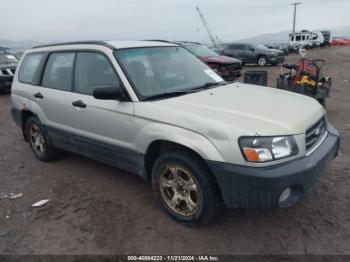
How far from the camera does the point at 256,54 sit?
22516 millimetres

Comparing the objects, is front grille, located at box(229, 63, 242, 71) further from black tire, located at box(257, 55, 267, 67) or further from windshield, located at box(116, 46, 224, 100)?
windshield, located at box(116, 46, 224, 100)

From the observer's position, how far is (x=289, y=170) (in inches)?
107

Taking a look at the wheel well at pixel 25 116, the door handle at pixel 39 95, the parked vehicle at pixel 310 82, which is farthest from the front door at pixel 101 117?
the parked vehicle at pixel 310 82

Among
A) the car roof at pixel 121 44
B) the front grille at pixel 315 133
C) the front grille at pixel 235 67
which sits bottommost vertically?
the front grille at pixel 235 67

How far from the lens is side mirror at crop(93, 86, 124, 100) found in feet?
11.1

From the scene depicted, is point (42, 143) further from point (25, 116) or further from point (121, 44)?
point (121, 44)

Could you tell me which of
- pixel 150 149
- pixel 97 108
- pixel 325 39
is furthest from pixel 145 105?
pixel 325 39

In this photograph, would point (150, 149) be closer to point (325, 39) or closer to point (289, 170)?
point (289, 170)

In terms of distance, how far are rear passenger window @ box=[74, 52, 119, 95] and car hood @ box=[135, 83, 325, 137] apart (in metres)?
0.68

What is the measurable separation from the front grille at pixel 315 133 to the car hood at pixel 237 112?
7cm

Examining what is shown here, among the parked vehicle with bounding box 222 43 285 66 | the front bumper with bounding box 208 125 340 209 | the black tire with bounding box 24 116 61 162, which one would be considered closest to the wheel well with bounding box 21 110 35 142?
the black tire with bounding box 24 116 61 162

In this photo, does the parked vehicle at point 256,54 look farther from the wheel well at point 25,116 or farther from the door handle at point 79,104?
the door handle at point 79,104

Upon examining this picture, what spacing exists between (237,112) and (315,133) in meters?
0.83

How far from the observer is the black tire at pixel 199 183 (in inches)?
118
